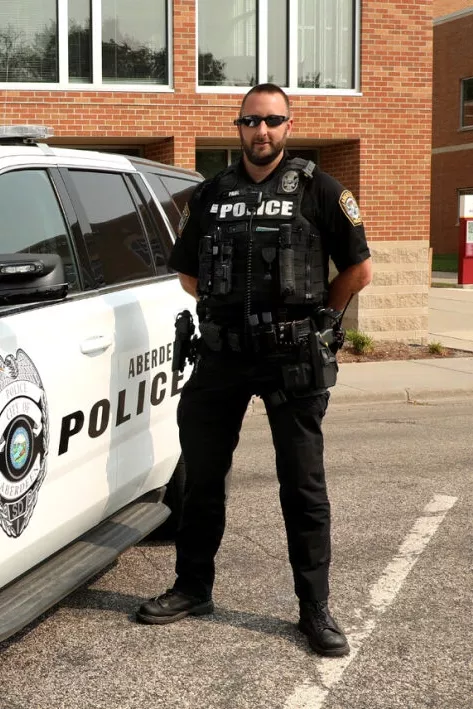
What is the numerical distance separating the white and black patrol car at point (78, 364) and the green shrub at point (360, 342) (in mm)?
8598

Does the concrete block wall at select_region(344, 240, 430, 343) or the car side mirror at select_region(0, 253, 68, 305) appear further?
the concrete block wall at select_region(344, 240, 430, 343)

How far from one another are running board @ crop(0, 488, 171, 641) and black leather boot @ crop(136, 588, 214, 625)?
0.93 ft

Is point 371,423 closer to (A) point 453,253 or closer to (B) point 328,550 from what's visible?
(B) point 328,550

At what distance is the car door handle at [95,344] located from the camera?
12.5ft

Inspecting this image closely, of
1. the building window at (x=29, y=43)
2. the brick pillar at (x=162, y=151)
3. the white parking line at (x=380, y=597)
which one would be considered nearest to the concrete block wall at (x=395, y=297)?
the brick pillar at (x=162, y=151)

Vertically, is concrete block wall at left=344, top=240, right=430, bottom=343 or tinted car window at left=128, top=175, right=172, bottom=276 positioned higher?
tinted car window at left=128, top=175, right=172, bottom=276

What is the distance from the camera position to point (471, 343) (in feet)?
47.5

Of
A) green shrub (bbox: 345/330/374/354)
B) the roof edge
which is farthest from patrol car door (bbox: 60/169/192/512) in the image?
the roof edge

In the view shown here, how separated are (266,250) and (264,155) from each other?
0.37 metres

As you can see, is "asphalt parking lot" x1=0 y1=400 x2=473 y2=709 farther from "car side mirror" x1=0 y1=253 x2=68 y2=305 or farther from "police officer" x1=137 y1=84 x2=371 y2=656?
"car side mirror" x1=0 y1=253 x2=68 y2=305

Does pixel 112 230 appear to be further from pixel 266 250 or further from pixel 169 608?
pixel 169 608

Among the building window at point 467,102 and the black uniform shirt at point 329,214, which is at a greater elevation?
the building window at point 467,102

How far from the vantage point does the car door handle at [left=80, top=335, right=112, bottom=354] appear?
3797 mm

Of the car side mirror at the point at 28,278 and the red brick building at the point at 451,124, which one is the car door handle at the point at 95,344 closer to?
the car side mirror at the point at 28,278
